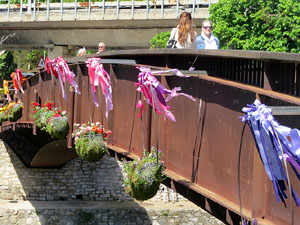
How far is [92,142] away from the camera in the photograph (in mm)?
12453

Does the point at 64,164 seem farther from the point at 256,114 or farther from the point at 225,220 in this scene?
the point at 256,114

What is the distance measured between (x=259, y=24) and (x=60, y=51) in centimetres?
1119

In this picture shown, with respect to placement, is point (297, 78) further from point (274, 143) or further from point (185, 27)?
point (185, 27)

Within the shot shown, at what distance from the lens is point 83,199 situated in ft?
96.9

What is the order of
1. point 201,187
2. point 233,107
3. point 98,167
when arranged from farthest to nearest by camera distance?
point 98,167, point 201,187, point 233,107

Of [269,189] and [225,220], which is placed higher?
[269,189]

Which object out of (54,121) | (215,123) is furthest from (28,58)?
(215,123)

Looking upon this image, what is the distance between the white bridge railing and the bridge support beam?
137cm

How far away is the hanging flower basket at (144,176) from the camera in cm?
948

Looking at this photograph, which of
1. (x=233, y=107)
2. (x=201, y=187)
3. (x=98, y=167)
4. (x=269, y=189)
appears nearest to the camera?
(x=269, y=189)

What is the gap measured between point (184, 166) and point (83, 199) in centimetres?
1992

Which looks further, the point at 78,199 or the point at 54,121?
the point at 78,199

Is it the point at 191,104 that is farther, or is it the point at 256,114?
the point at 191,104

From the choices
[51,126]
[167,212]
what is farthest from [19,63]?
[51,126]
